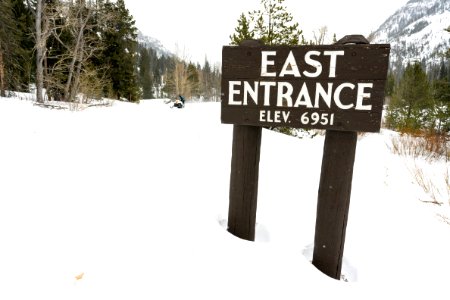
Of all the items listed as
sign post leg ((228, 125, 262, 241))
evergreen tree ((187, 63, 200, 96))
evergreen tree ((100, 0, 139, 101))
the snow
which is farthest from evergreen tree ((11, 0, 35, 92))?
sign post leg ((228, 125, 262, 241))

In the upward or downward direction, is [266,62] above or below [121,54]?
below

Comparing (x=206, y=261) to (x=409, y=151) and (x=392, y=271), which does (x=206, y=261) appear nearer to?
(x=392, y=271)

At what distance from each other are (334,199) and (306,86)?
827mm

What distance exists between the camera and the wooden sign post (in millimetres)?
1803

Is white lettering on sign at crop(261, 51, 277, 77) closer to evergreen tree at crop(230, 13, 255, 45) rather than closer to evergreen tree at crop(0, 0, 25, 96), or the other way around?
evergreen tree at crop(230, 13, 255, 45)

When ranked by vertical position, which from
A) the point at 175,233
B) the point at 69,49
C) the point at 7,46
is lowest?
the point at 175,233

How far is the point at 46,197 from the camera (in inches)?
100

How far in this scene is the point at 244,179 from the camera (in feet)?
7.66

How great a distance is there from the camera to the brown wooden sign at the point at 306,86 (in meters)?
1.79

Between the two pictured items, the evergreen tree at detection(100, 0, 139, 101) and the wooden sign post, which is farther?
the evergreen tree at detection(100, 0, 139, 101)

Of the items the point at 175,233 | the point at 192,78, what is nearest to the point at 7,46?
the point at 175,233

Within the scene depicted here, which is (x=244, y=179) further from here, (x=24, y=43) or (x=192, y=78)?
(x=192, y=78)

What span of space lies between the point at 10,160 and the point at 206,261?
9.37 feet

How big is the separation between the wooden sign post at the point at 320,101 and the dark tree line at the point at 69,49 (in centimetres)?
1419
